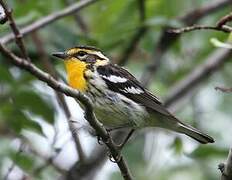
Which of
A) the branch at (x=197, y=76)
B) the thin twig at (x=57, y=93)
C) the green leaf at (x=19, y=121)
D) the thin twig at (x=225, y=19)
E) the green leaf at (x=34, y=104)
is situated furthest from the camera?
the branch at (x=197, y=76)

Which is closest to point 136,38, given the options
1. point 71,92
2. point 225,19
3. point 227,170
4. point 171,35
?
point 171,35

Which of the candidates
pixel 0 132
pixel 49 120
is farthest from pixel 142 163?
pixel 49 120

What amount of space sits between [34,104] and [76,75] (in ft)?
2.37

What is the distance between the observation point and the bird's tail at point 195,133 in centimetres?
546

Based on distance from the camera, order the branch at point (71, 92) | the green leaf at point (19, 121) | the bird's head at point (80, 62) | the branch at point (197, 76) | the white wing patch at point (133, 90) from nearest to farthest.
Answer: the branch at point (71, 92) < the bird's head at point (80, 62) < the white wing patch at point (133, 90) < the green leaf at point (19, 121) < the branch at point (197, 76)

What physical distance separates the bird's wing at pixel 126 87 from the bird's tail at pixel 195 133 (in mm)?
179

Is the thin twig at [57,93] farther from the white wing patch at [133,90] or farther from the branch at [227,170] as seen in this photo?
the branch at [227,170]

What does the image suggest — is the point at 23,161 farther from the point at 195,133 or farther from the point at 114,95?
the point at 195,133

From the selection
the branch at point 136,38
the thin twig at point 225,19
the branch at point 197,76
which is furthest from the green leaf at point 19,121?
the branch at point 197,76

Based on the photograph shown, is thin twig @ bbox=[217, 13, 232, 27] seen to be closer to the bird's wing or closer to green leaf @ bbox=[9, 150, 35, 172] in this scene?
the bird's wing

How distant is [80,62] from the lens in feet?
18.8

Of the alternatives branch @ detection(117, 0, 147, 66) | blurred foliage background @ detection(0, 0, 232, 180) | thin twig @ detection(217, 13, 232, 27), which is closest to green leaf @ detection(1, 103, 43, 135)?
blurred foliage background @ detection(0, 0, 232, 180)

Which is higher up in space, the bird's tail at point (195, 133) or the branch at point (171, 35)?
the branch at point (171, 35)

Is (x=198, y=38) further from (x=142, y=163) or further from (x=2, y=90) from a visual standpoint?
(x=2, y=90)
